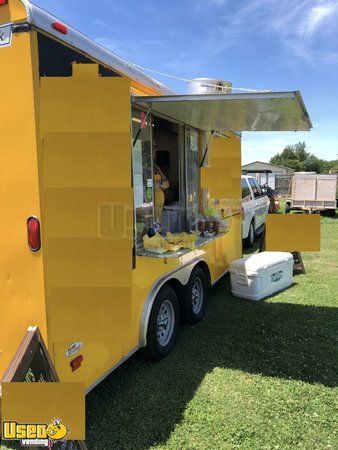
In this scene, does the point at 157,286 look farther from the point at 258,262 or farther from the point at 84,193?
the point at 258,262

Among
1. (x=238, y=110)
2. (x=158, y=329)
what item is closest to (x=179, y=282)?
(x=158, y=329)

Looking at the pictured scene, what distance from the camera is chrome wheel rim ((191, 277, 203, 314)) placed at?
482 centimetres

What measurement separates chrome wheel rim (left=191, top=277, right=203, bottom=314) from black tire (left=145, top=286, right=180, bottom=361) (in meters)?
0.65

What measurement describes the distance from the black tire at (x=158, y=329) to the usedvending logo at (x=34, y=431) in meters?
1.98

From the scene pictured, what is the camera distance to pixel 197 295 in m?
Result: 4.95

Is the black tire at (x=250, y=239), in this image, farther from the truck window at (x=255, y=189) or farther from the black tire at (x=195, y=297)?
the black tire at (x=195, y=297)

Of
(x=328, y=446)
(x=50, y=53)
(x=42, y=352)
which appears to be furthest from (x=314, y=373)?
(x=50, y=53)

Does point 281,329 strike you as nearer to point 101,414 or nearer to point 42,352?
point 101,414

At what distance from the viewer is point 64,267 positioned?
1865mm

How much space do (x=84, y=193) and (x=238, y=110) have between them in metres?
2.54

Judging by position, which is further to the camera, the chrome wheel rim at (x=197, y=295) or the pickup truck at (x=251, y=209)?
the pickup truck at (x=251, y=209)

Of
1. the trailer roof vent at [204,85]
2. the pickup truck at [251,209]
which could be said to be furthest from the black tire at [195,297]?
the pickup truck at [251,209]

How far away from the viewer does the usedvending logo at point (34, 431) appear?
5.34 feet

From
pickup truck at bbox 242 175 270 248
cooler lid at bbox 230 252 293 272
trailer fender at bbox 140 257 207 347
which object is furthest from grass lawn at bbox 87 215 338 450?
pickup truck at bbox 242 175 270 248
